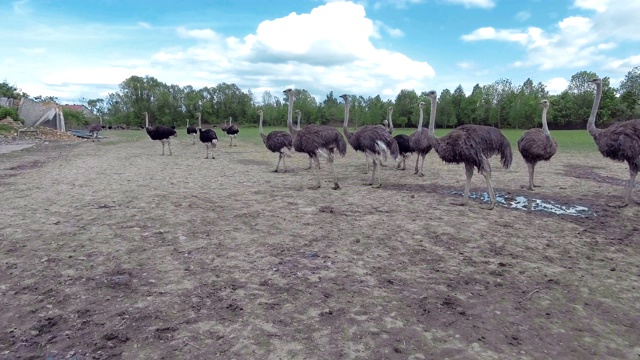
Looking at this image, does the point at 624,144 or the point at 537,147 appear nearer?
the point at 624,144

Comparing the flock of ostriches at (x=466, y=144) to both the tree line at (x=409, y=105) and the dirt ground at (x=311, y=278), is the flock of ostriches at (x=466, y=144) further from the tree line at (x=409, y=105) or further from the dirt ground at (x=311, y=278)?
the tree line at (x=409, y=105)

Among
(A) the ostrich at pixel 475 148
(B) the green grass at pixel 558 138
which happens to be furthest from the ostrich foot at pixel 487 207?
(B) the green grass at pixel 558 138

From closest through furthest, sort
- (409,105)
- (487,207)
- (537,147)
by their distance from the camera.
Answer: (487,207)
(537,147)
(409,105)

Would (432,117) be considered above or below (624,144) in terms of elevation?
above

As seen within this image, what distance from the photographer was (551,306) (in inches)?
140

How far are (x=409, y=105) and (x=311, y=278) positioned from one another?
65283 mm

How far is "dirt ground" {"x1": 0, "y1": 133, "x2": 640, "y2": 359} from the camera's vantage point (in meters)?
2.96

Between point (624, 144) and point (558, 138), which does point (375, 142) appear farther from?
point (558, 138)

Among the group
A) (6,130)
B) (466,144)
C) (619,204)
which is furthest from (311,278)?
(6,130)

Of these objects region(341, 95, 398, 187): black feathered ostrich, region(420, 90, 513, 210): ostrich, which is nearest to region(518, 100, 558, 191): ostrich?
region(420, 90, 513, 210): ostrich

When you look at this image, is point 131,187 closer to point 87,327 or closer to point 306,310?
point 87,327

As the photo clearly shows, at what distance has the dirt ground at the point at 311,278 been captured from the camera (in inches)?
116

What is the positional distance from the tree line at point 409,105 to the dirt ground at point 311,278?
114 ft

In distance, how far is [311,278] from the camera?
4.11 metres
